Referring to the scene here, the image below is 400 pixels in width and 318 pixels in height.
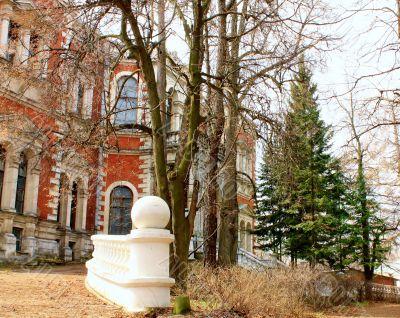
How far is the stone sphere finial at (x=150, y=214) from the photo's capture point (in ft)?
A: 22.8

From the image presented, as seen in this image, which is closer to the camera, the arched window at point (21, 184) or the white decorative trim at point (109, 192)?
the arched window at point (21, 184)

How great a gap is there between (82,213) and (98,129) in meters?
15.2

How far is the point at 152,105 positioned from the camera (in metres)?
10.7

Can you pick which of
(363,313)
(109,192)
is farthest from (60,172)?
(363,313)

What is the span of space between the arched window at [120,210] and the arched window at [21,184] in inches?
275

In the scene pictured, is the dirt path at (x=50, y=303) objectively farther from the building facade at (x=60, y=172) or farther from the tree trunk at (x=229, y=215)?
the tree trunk at (x=229, y=215)

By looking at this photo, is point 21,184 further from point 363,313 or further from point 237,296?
point 237,296

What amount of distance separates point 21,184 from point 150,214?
16.8 metres

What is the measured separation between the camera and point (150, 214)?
6949 millimetres

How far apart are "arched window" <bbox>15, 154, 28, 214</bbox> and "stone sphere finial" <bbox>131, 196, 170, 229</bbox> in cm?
1629

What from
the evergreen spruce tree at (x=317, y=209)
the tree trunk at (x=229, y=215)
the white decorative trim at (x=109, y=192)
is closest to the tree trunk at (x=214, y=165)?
the tree trunk at (x=229, y=215)

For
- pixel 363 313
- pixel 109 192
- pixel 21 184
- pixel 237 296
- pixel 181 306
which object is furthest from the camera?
pixel 109 192

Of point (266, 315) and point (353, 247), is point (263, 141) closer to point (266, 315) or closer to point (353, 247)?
point (266, 315)

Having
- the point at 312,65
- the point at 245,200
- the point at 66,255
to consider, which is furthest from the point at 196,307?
the point at 245,200
